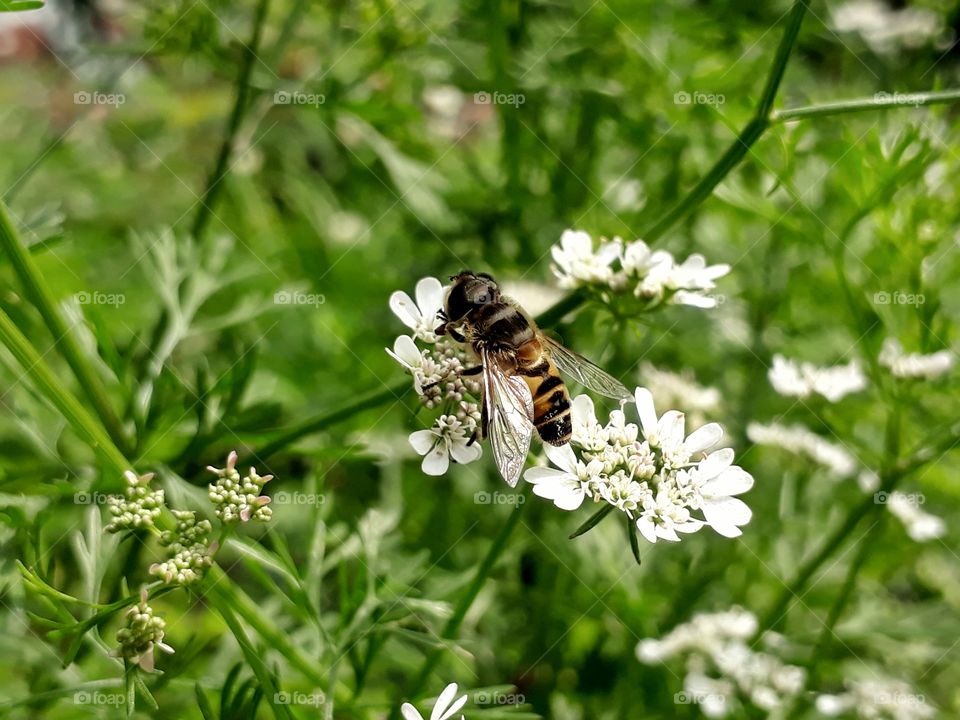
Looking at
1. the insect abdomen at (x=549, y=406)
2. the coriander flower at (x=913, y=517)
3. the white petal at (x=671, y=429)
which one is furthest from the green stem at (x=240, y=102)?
the coriander flower at (x=913, y=517)

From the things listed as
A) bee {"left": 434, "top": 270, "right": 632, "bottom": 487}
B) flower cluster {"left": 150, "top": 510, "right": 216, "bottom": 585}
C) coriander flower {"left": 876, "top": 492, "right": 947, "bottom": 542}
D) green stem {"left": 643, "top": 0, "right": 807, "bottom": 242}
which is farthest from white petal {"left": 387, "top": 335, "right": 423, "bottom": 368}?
coriander flower {"left": 876, "top": 492, "right": 947, "bottom": 542}

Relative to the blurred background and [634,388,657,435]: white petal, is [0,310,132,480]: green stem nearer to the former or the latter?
the blurred background

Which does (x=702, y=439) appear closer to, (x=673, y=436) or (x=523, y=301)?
(x=673, y=436)

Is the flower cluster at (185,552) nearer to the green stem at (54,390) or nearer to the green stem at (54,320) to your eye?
the green stem at (54,390)

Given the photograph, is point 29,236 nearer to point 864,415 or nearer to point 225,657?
point 225,657

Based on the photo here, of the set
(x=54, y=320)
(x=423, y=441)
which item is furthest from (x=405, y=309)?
(x=54, y=320)

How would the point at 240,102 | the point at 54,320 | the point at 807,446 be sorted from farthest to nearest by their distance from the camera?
1. the point at 807,446
2. the point at 240,102
3. the point at 54,320

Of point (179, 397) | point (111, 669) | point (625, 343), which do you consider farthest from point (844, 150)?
point (111, 669)
